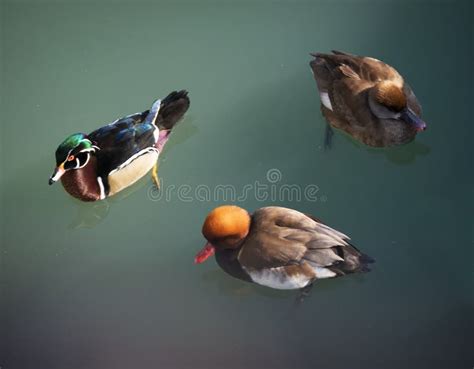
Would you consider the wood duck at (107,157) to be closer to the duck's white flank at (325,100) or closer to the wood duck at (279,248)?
the wood duck at (279,248)

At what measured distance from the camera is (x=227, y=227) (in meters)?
1.74

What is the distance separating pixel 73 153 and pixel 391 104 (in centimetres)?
107

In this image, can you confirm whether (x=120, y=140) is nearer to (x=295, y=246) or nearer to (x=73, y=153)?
(x=73, y=153)

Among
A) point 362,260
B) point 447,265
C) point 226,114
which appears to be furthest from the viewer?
point 226,114

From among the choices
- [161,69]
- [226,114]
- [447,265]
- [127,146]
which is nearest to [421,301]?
[447,265]

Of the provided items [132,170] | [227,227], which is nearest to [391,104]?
[227,227]

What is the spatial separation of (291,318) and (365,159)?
2.12 ft

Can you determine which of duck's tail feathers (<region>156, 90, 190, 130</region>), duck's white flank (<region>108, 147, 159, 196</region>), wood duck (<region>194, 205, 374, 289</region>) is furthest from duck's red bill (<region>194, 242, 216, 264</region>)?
duck's tail feathers (<region>156, 90, 190, 130</region>)

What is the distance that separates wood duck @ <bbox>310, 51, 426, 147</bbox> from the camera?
1844 millimetres

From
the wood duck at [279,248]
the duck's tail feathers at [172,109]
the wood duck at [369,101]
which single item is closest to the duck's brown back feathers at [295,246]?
the wood duck at [279,248]

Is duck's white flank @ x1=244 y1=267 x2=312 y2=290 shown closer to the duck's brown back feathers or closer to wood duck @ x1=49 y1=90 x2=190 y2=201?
the duck's brown back feathers

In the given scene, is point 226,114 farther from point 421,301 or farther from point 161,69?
point 421,301

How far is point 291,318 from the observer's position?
73.5 inches

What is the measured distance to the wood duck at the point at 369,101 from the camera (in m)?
1.84
